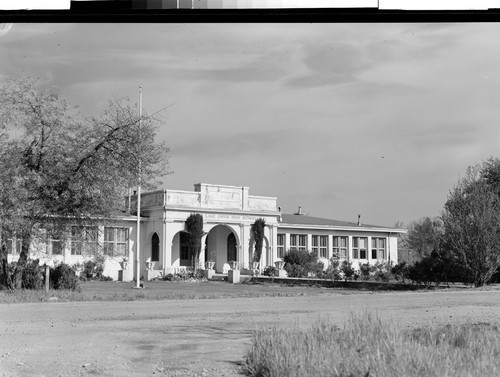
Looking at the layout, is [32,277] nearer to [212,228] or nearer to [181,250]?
[212,228]

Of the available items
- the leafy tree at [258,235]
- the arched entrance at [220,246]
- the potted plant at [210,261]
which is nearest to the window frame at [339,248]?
the leafy tree at [258,235]

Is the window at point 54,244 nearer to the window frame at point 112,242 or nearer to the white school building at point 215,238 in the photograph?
the white school building at point 215,238

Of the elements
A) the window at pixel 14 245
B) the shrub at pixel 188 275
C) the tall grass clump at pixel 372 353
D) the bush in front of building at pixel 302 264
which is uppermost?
the window at pixel 14 245

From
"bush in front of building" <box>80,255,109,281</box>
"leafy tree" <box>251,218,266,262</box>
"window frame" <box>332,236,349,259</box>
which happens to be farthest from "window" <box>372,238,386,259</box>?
"bush in front of building" <box>80,255,109,281</box>

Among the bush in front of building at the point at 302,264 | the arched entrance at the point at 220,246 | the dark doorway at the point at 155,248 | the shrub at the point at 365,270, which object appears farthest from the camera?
the arched entrance at the point at 220,246

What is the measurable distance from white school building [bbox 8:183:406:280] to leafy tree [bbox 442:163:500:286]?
2.17 metres

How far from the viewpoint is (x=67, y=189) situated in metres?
12.9

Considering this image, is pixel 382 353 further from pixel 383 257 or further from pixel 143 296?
pixel 383 257

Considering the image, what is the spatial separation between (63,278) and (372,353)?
10.7 metres

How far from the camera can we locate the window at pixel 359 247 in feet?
68.4

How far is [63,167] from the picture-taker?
500 inches

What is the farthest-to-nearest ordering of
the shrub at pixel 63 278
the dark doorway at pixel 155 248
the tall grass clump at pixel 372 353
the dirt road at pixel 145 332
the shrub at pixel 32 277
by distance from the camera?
the dark doorway at pixel 155 248, the shrub at pixel 63 278, the shrub at pixel 32 277, the dirt road at pixel 145 332, the tall grass clump at pixel 372 353

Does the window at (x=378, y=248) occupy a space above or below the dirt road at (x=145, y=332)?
above

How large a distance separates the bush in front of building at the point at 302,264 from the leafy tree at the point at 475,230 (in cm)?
643
